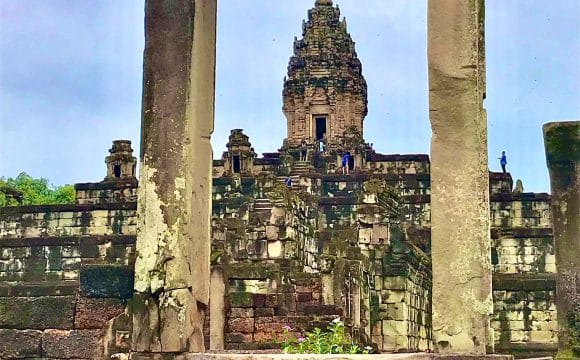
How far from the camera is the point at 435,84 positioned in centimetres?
706

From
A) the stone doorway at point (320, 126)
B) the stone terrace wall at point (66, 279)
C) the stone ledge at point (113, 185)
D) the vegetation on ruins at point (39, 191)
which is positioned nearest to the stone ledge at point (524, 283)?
the stone terrace wall at point (66, 279)

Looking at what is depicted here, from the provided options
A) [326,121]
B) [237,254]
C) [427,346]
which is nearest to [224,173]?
[326,121]

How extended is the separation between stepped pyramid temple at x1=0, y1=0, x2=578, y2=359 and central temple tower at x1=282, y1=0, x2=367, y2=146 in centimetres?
5

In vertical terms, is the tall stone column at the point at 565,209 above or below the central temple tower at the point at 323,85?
below

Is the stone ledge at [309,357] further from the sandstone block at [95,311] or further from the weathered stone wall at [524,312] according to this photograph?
the weathered stone wall at [524,312]

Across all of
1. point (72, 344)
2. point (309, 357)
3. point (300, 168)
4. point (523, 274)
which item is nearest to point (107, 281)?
point (72, 344)

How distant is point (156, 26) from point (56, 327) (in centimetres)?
241

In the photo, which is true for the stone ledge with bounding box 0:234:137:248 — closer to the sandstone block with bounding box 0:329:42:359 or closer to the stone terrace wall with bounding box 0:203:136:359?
the stone terrace wall with bounding box 0:203:136:359

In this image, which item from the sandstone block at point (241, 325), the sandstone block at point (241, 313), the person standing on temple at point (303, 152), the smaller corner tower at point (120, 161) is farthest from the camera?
the person standing on temple at point (303, 152)

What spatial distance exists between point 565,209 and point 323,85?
92.6 ft

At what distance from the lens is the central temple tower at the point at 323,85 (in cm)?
3900

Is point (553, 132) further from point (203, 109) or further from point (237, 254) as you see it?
point (237, 254)

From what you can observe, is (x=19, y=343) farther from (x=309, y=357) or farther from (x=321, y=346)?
(x=321, y=346)

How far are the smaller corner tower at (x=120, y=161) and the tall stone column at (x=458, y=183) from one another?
28.4 m
